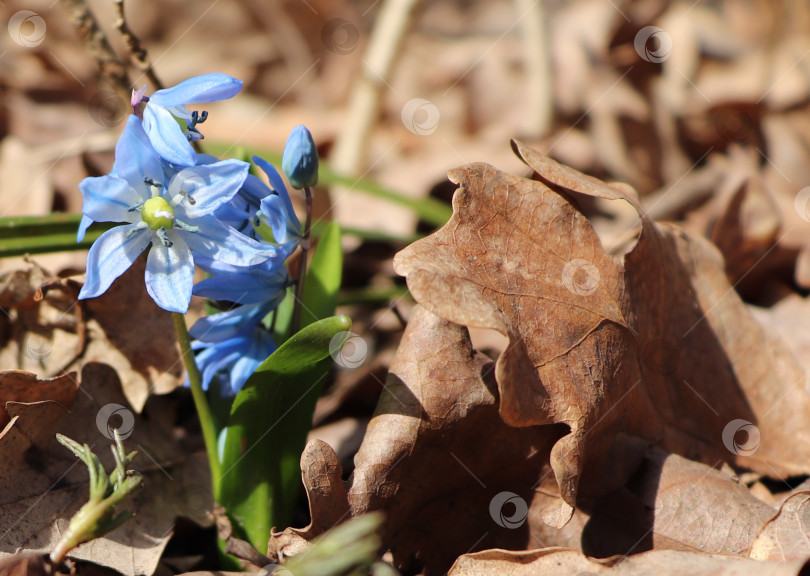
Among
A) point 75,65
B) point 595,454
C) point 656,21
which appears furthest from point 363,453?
point 75,65

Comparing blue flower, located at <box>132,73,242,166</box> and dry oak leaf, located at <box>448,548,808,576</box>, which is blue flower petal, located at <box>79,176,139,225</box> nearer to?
blue flower, located at <box>132,73,242,166</box>

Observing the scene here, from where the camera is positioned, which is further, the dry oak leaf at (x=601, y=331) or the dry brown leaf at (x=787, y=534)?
the dry oak leaf at (x=601, y=331)

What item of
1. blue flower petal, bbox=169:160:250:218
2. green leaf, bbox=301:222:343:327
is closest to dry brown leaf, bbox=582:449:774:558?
green leaf, bbox=301:222:343:327

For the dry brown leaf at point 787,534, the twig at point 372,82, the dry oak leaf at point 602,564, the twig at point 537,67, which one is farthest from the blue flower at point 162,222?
the twig at point 537,67

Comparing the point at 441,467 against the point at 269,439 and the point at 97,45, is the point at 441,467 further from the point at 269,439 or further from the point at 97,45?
the point at 97,45

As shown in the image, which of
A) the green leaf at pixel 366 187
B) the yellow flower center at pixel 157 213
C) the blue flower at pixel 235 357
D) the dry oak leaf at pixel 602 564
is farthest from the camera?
the green leaf at pixel 366 187

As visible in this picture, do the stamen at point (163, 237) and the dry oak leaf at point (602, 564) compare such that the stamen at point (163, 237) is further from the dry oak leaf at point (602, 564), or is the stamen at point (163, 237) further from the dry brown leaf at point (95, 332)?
the dry oak leaf at point (602, 564)

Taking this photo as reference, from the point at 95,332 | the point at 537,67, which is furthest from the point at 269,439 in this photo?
the point at 537,67
